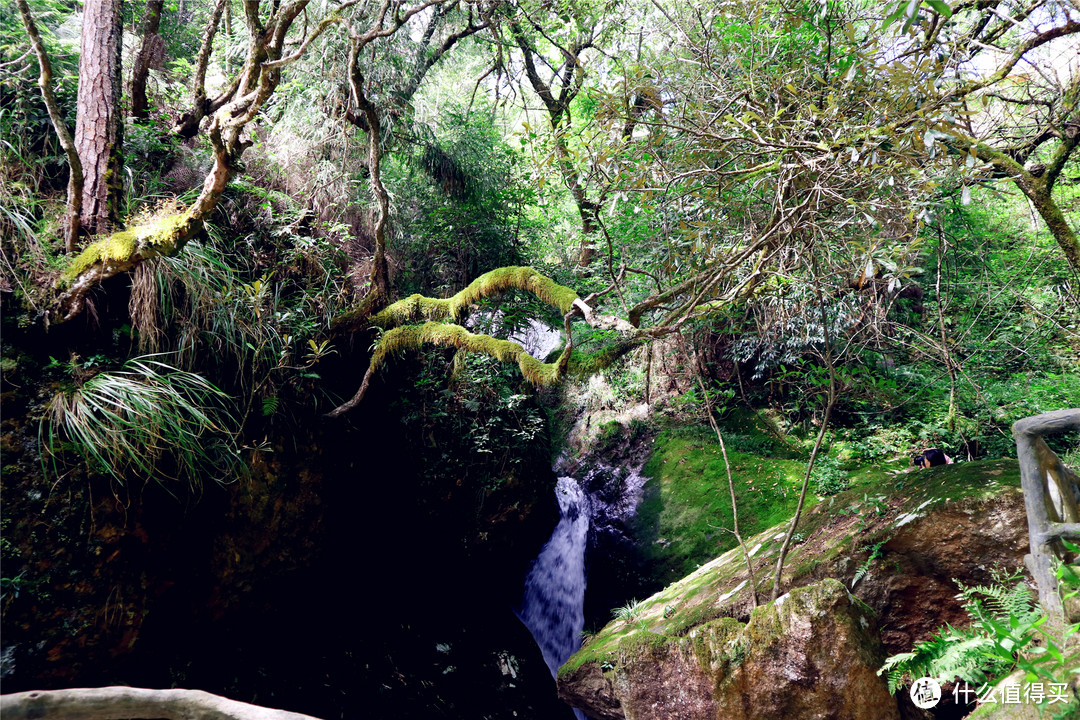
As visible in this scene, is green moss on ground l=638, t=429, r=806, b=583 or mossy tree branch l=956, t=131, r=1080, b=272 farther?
green moss on ground l=638, t=429, r=806, b=583

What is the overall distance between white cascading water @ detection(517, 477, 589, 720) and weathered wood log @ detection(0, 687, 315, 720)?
4932mm

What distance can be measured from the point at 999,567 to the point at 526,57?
883cm

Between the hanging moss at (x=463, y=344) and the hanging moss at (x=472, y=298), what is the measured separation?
215 mm

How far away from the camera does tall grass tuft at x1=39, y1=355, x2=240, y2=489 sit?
301cm

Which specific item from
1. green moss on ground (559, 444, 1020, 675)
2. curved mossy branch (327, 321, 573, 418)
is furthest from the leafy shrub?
curved mossy branch (327, 321, 573, 418)

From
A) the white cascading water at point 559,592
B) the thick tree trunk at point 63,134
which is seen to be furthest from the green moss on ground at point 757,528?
the thick tree trunk at point 63,134

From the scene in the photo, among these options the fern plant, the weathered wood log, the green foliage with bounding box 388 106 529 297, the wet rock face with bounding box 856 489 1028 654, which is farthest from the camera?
the green foliage with bounding box 388 106 529 297

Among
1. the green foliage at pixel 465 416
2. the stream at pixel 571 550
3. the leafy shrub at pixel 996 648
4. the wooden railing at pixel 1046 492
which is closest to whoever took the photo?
the leafy shrub at pixel 996 648

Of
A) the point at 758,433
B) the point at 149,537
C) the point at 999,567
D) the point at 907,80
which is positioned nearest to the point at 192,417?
the point at 149,537

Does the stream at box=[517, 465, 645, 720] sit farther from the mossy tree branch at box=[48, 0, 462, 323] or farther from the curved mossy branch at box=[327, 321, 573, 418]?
the mossy tree branch at box=[48, 0, 462, 323]

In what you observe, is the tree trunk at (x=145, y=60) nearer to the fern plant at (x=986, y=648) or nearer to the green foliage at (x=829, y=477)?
the fern plant at (x=986, y=648)

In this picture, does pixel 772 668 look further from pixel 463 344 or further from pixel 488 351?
pixel 463 344

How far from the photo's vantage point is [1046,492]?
2.18 metres

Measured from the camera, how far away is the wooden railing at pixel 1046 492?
6.84ft
